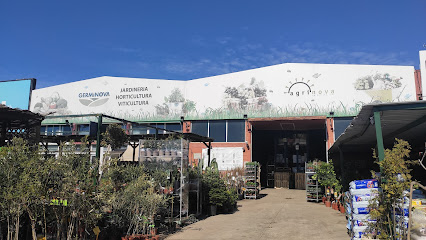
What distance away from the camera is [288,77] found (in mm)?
23406

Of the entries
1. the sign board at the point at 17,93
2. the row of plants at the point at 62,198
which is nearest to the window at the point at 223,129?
the row of plants at the point at 62,198

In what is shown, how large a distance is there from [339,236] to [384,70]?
1723 centimetres

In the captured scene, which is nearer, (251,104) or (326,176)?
(326,176)

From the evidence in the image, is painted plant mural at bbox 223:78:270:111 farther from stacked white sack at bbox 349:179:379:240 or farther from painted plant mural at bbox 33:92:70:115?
stacked white sack at bbox 349:179:379:240

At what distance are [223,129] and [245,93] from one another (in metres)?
3.28

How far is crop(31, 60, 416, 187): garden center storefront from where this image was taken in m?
22.2

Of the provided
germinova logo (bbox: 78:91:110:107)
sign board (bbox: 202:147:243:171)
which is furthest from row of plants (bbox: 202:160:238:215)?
germinova logo (bbox: 78:91:110:107)

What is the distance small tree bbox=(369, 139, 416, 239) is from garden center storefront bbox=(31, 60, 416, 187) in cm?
1480

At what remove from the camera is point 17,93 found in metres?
29.3

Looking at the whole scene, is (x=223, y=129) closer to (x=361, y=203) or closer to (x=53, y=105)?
(x=53, y=105)

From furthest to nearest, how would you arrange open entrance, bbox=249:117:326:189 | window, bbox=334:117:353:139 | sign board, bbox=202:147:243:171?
open entrance, bbox=249:117:326:189
sign board, bbox=202:147:243:171
window, bbox=334:117:353:139

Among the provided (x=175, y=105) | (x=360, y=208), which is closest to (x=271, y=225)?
(x=360, y=208)

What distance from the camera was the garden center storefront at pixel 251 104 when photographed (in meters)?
22.2

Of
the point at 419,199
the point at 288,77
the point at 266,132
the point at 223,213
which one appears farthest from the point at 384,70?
the point at 419,199
